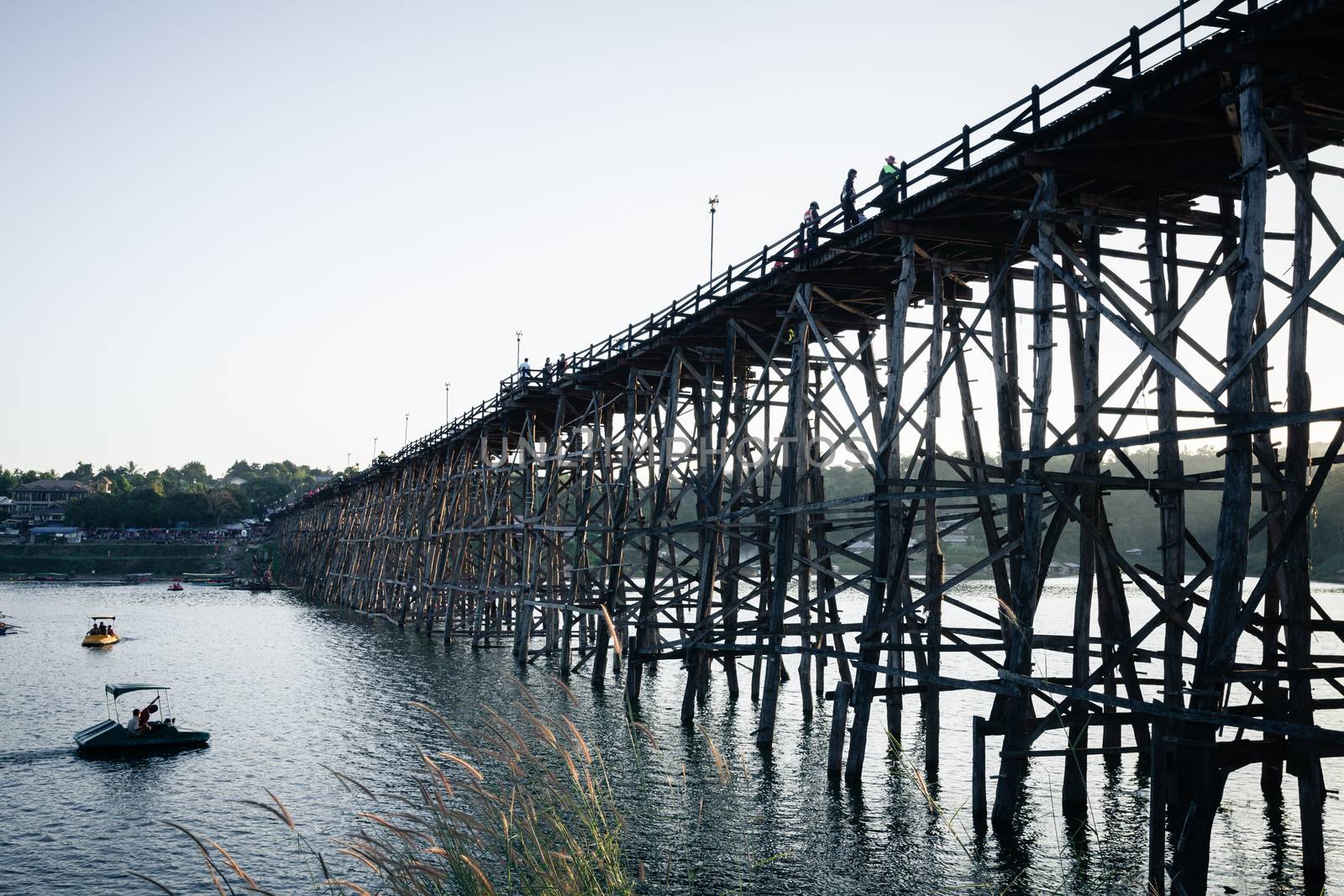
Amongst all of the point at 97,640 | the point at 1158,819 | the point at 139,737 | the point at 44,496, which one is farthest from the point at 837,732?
the point at 44,496

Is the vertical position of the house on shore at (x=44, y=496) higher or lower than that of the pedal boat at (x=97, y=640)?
higher

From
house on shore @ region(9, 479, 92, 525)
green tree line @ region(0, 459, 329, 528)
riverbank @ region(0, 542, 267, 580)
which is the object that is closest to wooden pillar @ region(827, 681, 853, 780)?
riverbank @ region(0, 542, 267, 580)

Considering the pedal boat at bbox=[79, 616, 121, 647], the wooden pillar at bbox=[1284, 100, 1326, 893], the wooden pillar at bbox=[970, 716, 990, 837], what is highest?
the wooden pillar at bbox=[1284, 100, 1326, 893]

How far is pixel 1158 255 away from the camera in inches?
551

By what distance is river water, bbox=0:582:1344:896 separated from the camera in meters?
13.2

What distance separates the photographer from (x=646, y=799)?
16.8 m

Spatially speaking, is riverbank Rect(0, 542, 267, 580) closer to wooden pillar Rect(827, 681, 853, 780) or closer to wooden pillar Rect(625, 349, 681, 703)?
wooden pillar Rect(625, 349, 681, 703)

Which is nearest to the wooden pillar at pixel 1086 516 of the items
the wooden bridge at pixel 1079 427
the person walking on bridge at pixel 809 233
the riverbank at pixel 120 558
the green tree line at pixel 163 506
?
the wooden bridge at pixel 1079 427

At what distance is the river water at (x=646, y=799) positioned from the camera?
1322 cm

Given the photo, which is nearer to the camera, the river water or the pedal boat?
the river water

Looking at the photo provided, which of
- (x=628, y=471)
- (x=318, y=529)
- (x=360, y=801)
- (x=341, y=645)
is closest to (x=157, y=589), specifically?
(x=318, y=529)

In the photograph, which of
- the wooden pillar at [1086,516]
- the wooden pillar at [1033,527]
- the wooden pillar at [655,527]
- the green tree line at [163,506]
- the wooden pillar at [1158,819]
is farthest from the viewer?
the green tree line at [163,506]

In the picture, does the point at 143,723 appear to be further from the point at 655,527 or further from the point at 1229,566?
the point at 1229,566

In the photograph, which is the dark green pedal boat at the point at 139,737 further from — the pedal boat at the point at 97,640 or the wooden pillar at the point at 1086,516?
the pedal boat at the point at 97,640
